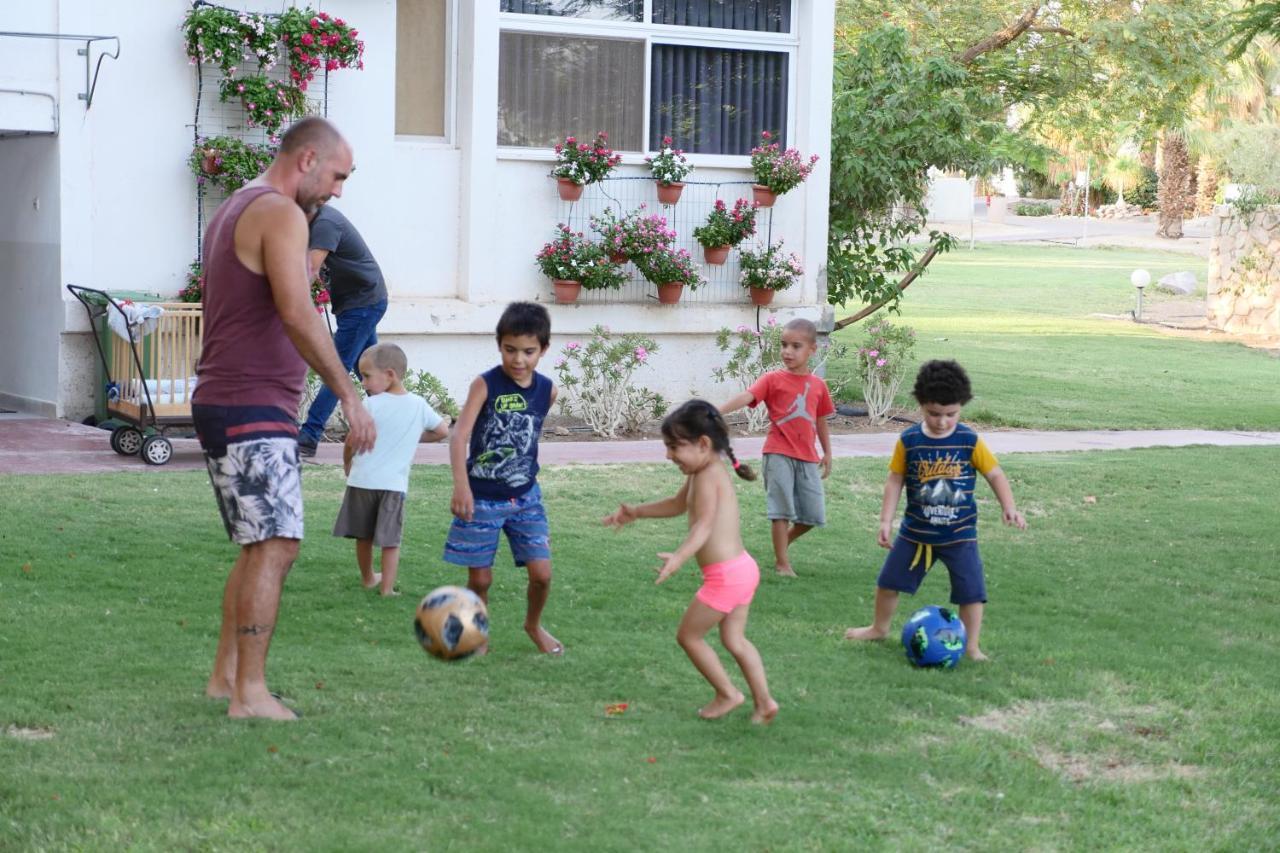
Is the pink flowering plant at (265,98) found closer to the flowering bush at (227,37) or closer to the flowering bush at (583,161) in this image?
the flowering bush at (227,37)

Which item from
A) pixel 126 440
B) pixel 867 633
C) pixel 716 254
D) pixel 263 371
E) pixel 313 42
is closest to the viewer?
pixel 263 371

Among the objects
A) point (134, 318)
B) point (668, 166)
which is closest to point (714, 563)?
point (134, 318)

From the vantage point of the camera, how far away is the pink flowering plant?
12.1 m

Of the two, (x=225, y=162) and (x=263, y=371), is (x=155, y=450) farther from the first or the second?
(x=263, y=371)

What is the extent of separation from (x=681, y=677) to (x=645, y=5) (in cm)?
922

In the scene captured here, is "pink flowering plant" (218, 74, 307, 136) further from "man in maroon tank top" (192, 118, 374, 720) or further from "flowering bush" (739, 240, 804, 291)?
"man in maroon tank top" (192, 118, 374, 720)

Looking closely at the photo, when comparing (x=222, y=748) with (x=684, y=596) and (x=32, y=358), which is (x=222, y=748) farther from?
(x=32, y=358)

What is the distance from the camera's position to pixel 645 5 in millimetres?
13938

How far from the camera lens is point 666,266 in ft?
44.5

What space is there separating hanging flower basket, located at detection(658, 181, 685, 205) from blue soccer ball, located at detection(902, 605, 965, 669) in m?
7.97

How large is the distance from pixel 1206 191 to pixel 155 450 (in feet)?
175

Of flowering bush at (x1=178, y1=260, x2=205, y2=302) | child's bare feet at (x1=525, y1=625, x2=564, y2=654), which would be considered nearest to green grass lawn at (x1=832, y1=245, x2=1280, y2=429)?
flowering bush at (x1=178, y1=260, x2=205, y2=302)

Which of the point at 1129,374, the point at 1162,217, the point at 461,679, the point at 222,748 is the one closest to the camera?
the point at 222,748

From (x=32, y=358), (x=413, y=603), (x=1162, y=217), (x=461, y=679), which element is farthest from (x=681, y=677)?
(x=1162, y=217)
